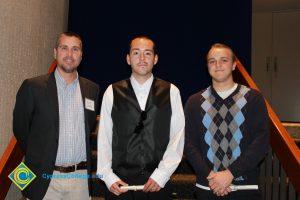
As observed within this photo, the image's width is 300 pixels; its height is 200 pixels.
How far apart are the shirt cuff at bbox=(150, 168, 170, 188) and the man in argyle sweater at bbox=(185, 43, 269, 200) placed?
0.22 meters

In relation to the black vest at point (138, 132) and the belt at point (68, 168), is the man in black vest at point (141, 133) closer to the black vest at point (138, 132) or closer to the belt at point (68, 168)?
the black vest at point (138, 132)

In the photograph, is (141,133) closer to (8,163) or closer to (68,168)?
(68,168)

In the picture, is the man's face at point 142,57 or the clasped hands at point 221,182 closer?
the clasped hands at point 221,182

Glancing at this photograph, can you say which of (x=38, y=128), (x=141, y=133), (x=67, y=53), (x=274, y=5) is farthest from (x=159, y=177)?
(x=274, y=5)

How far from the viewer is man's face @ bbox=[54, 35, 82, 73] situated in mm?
2406

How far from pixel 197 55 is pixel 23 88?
12.2 ft

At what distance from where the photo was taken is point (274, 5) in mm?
7258

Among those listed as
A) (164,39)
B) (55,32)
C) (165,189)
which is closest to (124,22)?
(164,39)

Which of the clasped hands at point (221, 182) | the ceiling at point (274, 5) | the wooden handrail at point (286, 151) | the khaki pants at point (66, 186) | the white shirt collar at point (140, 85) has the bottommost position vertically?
the khaki pants at point (66, 186)

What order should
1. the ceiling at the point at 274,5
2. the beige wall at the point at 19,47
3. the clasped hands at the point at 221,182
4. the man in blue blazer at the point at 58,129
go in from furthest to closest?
the ceiling at the point at 274,5 < the beige wall at the point at 19,47 < the man in blue blazer at the point at 58,129 < the clasped hands at the point at 221,182

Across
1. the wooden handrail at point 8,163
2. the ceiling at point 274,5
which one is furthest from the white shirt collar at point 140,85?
the ceiling at point 274,5

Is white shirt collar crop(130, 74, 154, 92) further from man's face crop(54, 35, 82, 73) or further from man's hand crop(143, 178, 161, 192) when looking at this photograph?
man's hand crop(143, 178, 161, 192)

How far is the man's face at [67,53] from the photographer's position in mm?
2406

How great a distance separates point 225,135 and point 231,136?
40 mm
